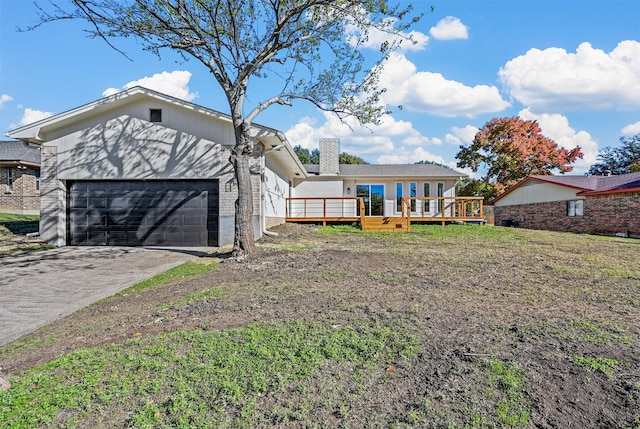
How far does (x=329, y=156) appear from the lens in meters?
20.4

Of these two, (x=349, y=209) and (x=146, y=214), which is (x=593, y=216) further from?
(x=146, y=214)

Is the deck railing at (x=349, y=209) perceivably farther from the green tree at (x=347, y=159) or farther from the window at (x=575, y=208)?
the green tree at (x=347, y=159)

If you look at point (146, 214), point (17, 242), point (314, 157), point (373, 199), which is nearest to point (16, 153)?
point (17, 242)

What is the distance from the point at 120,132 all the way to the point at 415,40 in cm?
934

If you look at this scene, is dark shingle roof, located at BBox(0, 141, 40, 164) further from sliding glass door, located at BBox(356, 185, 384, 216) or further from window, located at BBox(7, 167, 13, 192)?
sliding glass door, located at BBox(356, 185, 384, 216)

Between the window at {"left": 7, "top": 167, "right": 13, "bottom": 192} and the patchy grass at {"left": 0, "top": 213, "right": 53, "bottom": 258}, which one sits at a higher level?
the window at {"left": 7, "top": 167, "right": 13, "bottom": 192}

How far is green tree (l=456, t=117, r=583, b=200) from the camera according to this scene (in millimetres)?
27297

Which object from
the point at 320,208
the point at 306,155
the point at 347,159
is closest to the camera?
the point at 320,208

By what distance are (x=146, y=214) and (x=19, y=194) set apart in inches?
607

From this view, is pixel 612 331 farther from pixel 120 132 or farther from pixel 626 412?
pixel 120 132

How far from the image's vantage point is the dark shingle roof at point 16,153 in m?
20.5

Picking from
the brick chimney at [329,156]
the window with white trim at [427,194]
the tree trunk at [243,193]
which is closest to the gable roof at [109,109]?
the tree trunk at [243,193]

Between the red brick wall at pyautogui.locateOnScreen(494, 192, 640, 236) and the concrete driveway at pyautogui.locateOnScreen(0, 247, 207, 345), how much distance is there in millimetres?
18227

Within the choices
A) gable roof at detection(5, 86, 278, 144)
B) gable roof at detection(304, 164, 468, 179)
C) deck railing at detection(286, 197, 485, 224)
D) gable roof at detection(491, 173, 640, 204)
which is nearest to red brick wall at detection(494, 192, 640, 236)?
gable roof at detection(491, 173, 640, 204)
